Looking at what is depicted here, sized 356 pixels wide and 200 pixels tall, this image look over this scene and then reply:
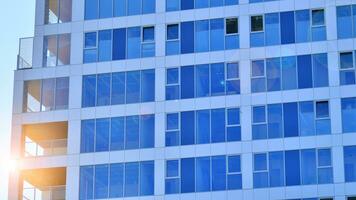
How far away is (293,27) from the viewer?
6175 cm

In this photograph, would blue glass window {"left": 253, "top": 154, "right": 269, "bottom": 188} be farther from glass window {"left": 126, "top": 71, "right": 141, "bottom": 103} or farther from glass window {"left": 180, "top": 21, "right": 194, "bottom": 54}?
glass window {"left": 126, "top": 71, "right": 141, "bottom": 103}

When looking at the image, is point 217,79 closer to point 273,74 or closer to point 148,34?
point 273,74

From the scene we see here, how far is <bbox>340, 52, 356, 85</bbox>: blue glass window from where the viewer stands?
6031 cm

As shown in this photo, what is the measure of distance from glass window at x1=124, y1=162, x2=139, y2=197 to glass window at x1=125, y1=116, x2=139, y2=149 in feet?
3.78

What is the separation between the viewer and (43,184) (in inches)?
2581

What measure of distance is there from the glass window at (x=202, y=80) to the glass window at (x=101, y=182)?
6.97 metres

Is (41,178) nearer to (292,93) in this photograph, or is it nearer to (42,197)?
(42,197)

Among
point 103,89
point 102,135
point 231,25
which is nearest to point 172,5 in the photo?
point 231,25

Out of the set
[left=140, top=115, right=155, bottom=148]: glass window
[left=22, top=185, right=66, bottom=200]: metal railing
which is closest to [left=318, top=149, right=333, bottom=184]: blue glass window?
[left=140, top=115, right=155, bottom=148]: glass window

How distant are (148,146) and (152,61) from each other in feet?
17.2

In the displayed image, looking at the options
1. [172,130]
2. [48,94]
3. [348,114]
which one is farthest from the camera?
[48,94]

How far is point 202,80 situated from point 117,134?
5878 mm

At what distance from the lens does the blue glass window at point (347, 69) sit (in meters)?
60.3

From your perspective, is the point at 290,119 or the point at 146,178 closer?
the point at 290,119
